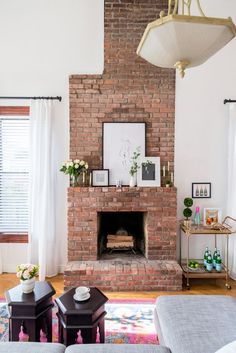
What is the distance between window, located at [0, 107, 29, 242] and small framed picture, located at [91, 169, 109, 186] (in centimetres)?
101

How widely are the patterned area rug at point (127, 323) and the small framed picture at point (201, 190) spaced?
5.48 feet

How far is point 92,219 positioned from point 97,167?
75 centimetres

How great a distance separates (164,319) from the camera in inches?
83.4

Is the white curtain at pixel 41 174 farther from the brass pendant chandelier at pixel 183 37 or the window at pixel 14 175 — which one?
the brass pendant chandelier at pixel 183 37

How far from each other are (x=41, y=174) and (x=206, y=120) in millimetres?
2507

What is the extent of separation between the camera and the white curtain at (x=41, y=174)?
4.05 m

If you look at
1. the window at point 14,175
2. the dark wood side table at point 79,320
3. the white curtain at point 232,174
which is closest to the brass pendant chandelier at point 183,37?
the dark wood side table at point 79,320

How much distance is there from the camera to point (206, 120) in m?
4.21

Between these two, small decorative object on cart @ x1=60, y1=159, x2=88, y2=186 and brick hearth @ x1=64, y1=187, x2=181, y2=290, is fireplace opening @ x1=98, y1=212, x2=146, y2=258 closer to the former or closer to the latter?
brick hearth @ x1=64, y1=187, x2=181, y2=290

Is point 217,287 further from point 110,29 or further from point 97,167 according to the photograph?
point 110,29

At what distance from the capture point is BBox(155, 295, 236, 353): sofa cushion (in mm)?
1787

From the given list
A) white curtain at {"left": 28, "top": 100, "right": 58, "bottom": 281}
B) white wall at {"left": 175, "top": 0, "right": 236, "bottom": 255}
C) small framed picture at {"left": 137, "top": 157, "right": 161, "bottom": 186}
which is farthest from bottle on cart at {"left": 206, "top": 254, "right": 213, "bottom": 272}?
white curtain at {"left": 28, "top": 100, "right": 58, "bottom": 281}

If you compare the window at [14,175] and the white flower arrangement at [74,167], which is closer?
the white flower arrangement at [74,167]

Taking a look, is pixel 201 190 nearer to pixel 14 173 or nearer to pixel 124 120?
pixel 124 120
